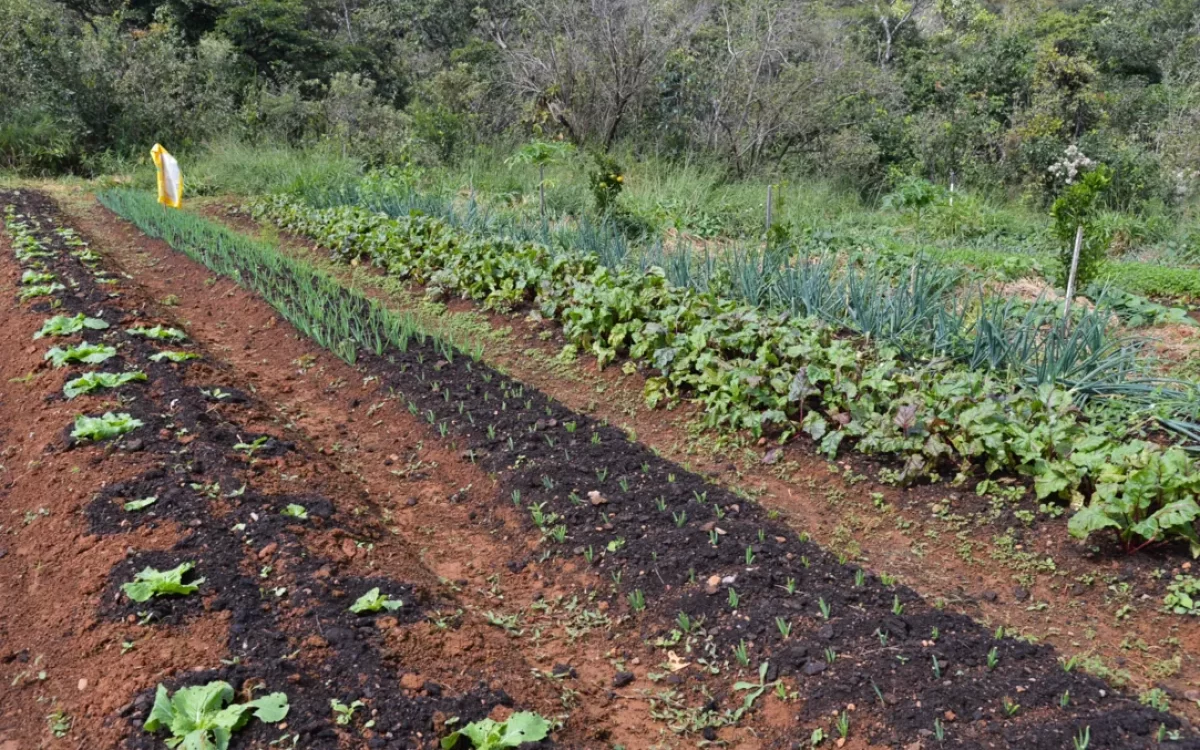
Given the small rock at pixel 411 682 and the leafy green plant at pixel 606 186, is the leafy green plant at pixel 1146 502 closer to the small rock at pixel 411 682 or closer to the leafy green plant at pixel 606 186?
the small rock at pixel 411 682

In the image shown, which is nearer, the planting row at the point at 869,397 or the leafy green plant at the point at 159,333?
the planting row at the point at 869,397

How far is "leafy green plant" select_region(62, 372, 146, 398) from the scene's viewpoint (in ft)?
15.4

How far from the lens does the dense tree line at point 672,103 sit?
14820 millimetres

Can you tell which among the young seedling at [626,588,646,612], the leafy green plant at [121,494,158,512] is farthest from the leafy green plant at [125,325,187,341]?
the young seedling at [626,588,646,612]

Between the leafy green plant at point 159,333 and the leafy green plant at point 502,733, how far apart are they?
13.9 feet

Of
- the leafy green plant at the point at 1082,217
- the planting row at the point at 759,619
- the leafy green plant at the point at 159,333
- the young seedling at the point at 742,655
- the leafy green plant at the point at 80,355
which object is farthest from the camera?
the leafy green plant at the point at 159,333

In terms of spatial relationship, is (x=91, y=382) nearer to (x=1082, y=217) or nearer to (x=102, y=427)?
(x=102, y=427)

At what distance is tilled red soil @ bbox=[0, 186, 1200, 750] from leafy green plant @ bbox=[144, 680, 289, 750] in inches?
2.2

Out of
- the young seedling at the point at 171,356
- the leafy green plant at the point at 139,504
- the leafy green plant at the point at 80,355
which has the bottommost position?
the leafy green plant at the point at 139,504

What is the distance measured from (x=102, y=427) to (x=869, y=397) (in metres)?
3.66

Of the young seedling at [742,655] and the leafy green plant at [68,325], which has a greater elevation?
the leafy green plant at [68,325]

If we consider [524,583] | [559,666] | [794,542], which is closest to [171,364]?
[524,583]

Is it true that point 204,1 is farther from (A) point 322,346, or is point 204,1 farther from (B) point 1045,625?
(B) point 1045,625

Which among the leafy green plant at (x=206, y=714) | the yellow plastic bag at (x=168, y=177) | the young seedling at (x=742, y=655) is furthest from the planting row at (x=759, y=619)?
the yellow plastic bag at (x=168, y=177)
